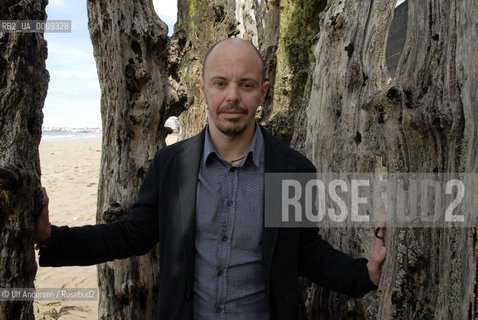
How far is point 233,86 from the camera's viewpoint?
7.13 feet

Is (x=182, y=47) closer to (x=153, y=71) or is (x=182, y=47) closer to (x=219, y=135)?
(x=153, y=71)

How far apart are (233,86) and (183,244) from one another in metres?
0.88

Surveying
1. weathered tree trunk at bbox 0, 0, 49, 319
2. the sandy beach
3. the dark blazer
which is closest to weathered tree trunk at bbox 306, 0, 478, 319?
the dark blazer

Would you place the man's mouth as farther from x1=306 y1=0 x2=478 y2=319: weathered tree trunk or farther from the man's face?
x1=306 y1=0 x2=478 y2=319: weathered tree trunk

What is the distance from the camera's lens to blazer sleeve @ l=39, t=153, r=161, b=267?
214 centimetres

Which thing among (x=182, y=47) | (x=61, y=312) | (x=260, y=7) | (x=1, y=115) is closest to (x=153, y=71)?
(x=182, y=47)

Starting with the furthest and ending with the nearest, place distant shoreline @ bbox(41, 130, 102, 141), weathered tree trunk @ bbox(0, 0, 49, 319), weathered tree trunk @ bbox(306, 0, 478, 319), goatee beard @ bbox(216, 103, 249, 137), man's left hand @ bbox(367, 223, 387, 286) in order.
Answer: distant shoreline @ bbox(41, 130, 102, 141) → goatee beard @ bbox(216, 103, 249, 137) → man's left hand @ bbox(367, 223, 387, 286) → weathered tree trunk @ bbox(0, 0, 49, 319) → weathered tree trunk @ bbox(306, 0, 478, 319)

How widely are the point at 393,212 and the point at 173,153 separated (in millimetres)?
1235

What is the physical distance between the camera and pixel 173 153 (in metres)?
2.34

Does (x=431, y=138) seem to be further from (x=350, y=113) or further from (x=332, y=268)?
(x=350, y=113)

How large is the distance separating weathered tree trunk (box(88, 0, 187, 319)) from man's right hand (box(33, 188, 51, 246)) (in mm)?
932
